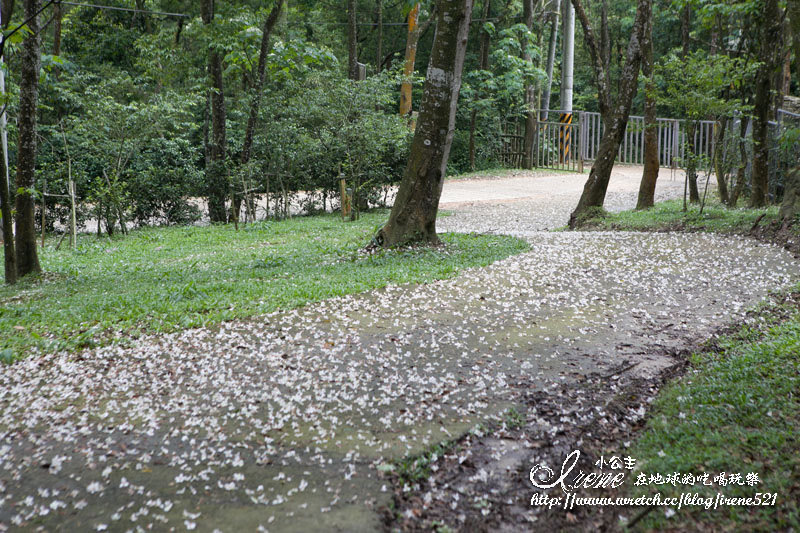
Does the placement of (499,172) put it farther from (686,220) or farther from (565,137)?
(686,220)

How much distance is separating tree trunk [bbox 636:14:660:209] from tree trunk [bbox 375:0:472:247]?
15.0 feet

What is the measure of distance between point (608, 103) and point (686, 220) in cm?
281

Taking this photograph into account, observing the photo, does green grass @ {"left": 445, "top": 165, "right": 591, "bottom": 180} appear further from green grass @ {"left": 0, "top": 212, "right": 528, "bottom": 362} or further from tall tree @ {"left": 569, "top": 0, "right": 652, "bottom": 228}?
green grass @ {"left": 0, "top": 212, "right": 528, "bottom": 362}

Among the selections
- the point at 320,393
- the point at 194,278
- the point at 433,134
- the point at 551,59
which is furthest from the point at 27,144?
the point at 551,59

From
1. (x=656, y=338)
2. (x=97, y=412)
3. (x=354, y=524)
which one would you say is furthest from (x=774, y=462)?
(x=97, y=412)

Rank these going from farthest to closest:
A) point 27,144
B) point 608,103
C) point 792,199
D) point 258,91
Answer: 1. point 258,91
2. point 608,103
3. point 792,199
4. point 27,144

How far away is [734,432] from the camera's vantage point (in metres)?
3.39

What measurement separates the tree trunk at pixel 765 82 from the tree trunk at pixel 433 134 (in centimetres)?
608

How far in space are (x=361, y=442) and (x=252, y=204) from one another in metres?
12.6

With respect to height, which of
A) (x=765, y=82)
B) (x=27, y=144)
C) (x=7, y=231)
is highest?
(x=765, y=82)

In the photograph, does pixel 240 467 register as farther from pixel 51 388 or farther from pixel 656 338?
pixel 656 338

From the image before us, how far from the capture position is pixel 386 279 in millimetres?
7219

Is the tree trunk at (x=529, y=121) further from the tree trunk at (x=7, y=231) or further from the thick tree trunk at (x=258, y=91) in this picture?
the tree trunk at (x=7, y=231)

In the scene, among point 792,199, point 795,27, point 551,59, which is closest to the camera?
point 795,27
